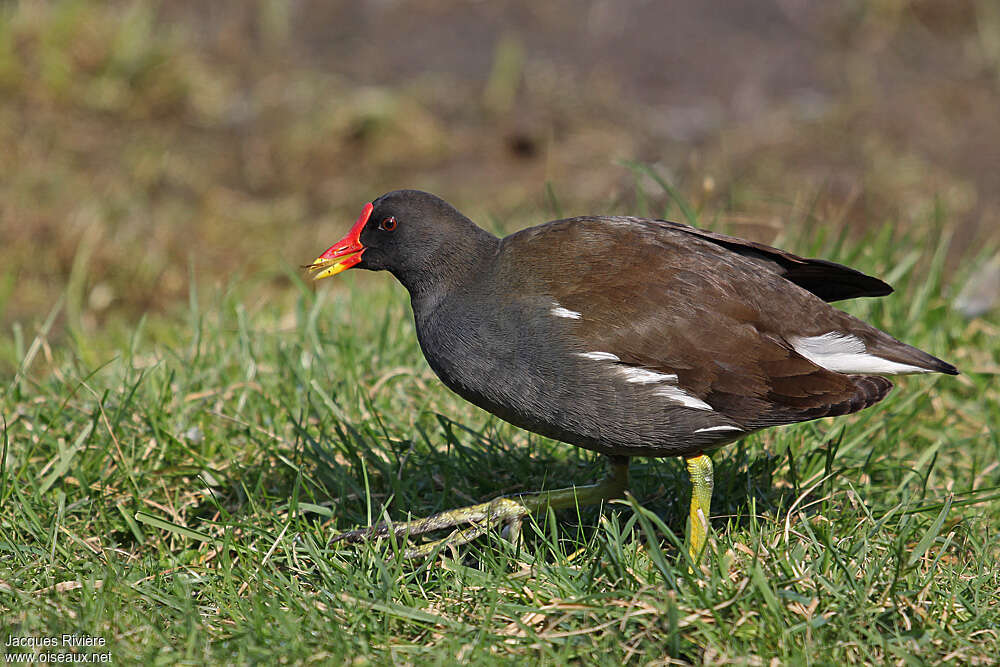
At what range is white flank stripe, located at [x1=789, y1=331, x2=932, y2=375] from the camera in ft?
10.1

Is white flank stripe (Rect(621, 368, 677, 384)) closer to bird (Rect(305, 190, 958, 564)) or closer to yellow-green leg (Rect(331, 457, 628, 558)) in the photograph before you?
A: bird (Rect(305, 190, 958, 564))

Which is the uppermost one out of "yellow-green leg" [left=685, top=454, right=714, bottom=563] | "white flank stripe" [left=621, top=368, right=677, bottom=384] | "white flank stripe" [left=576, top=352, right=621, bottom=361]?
"white flank stripe" [left=576, top=352, right=621, bottom=361]

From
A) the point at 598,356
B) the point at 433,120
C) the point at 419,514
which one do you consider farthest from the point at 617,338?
the point at 433,120

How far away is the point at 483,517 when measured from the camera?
125 inches

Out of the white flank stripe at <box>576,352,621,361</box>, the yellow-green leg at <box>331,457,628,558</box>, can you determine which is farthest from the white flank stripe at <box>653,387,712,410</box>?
the yellow-green leg at <box>331,457,628,558</box>

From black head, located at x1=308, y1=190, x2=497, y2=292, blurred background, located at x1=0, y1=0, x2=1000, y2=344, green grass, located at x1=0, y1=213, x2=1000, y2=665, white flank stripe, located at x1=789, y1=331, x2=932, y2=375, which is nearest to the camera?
green grass, located at x1=0, y1=213, x2=1000, y2=665

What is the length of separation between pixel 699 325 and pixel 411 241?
0.90 meters

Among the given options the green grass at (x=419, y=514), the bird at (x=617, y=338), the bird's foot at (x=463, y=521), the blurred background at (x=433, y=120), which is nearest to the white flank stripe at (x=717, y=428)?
the bird at (x=617, y=338)

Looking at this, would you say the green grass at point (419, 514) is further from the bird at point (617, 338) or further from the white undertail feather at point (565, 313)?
the white undertail feather at point (565, 313)

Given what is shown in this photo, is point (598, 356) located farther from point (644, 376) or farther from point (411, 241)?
point (411, 241)

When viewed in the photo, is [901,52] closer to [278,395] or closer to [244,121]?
[244,121]

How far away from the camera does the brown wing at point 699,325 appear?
9.55 feet

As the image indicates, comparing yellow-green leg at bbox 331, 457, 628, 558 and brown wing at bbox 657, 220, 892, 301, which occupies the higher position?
brown wing at bbox 657, 220, 892, 301

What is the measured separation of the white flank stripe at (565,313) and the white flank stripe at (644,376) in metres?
0.20
